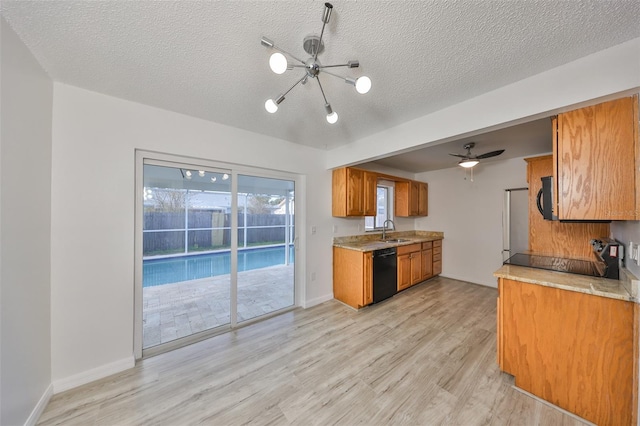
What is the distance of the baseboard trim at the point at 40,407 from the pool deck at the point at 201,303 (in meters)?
0.66

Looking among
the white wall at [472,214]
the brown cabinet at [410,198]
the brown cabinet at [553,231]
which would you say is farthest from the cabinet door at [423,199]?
the brown cabinet at [553,231]

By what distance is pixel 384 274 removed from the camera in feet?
11.6

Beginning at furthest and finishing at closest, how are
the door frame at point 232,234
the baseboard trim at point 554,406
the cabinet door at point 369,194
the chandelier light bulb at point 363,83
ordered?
the cabinet door at point 369,194, the door frame at point 232,234, the baseboard trim at point 554,406, the chandelier light bulb at point 363,83

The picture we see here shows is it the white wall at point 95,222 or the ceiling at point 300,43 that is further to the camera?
the white wall at point 95,222

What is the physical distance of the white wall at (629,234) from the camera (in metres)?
1.54

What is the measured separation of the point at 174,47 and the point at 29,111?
1120mm

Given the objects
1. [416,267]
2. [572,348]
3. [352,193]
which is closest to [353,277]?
[352,193]

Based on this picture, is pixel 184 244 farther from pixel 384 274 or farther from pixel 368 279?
pixel 384 274

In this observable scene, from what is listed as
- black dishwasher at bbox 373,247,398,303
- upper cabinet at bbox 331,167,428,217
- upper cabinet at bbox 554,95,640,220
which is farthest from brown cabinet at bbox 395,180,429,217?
upper cabinet at bbox 554,95,640,220

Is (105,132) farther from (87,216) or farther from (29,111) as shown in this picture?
(87,216)

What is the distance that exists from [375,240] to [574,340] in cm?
296

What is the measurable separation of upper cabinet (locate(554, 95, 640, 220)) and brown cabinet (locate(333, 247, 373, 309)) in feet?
7.10

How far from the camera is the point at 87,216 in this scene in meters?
1.89

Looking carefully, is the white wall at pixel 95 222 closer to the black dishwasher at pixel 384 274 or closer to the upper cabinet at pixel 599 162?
the black dishwasher at pixel 384 274
